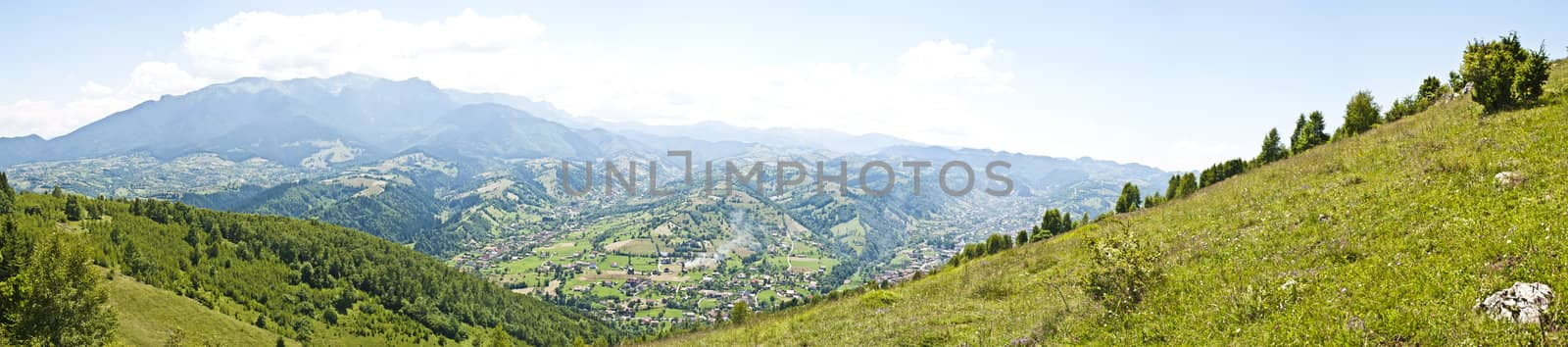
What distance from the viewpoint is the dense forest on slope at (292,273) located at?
7462cm

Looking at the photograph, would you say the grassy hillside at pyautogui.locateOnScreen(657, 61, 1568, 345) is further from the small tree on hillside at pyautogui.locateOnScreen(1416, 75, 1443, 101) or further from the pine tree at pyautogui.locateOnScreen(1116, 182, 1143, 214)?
the pine tree at pyautogui.locateOnScreen(1116, 182, 1143, 214)

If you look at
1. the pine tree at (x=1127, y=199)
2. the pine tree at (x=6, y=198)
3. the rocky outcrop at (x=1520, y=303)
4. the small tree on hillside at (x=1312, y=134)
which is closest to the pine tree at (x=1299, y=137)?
the small tree on hillside at (x=1312, y=134)

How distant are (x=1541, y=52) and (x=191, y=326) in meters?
105

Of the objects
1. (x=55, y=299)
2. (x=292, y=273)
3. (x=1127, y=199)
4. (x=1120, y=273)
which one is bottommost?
(x=292, y=273)

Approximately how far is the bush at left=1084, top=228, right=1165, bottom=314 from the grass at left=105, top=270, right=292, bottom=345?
67.3 m

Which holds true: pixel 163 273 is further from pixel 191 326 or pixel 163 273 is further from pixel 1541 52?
pixel 1541 52

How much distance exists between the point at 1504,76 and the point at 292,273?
5417 inches

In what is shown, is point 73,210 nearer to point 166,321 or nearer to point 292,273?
point 292,273

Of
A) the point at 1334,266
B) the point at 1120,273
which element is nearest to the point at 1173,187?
the point at 1334,266

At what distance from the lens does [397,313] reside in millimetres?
104000

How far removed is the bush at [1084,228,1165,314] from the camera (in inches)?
667

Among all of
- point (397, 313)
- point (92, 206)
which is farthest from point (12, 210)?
point (397, 313)

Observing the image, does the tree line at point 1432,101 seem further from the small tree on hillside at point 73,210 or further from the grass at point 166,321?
the small tree on hillside at point 73,210

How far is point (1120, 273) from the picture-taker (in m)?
17.2
